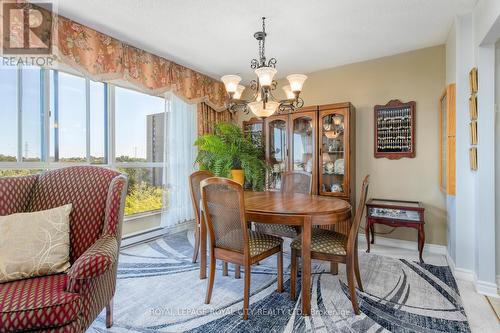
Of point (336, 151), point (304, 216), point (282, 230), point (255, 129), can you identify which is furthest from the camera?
point (255, 129)

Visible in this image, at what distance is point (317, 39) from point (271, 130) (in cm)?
146

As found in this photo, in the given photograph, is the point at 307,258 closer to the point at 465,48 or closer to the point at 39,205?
the point at 39,205

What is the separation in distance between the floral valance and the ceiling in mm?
103

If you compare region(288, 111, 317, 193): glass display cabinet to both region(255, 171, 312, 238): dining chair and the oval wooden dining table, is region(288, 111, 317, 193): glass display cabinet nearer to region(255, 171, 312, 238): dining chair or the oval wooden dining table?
region(255, 171, 312, 238): dining chair

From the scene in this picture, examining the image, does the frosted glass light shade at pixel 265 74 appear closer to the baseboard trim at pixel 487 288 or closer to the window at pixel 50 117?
the window at pixel 50 117

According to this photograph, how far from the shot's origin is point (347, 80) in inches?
140

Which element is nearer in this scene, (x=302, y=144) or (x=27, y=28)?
(x=27, y=28)

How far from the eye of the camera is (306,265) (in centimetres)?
179

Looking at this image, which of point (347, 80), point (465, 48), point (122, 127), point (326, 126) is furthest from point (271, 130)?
point (465, 48)

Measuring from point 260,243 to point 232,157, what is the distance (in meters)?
1.86

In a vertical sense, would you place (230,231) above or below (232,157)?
below

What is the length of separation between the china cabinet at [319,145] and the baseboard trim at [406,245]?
0.58 meters

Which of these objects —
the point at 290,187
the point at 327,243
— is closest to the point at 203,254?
the point at 327,243

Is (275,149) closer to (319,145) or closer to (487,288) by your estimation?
(319,145)
